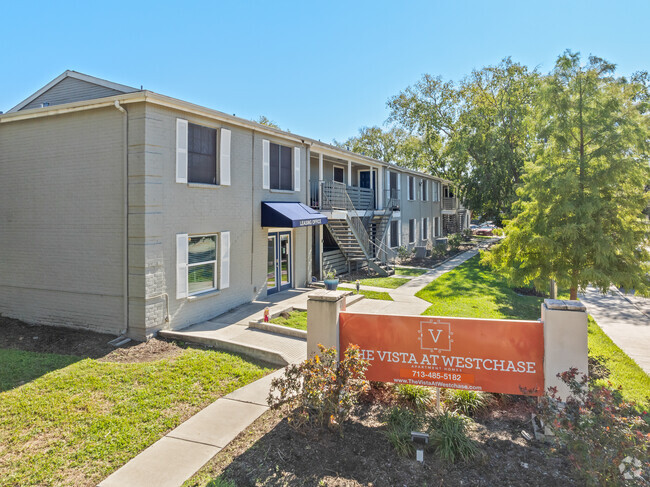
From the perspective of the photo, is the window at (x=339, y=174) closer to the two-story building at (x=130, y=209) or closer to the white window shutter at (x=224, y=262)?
the two-story building at (x=130, y=209)

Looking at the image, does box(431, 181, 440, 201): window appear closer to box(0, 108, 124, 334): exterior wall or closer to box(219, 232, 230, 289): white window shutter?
box(219, 232, 230, 289): white window shutter

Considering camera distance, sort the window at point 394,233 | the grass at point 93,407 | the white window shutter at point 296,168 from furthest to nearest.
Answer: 1. the window at point 394,233
2. the white window shutter at point 296,168
3. the grass at point 93,407

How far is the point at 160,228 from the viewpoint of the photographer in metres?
9.58

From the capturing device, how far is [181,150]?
10.1 m

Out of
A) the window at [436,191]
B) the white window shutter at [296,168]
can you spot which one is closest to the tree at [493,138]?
the window at [436,191]

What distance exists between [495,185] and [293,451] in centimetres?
2839

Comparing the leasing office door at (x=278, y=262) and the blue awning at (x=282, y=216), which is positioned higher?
the blue awning at (x=282, y=216)

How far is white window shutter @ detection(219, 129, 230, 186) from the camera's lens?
37.4 ft

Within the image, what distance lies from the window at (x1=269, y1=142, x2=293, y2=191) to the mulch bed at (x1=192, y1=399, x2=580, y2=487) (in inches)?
394

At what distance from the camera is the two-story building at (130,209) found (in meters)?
9.40

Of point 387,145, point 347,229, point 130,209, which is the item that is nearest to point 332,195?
point 347,229

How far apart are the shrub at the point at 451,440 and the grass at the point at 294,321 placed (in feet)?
17.8

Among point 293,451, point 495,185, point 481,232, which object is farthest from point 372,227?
point 481,232

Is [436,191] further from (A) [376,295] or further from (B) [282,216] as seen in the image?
(B) [282,216]
